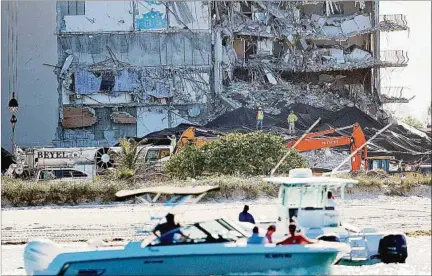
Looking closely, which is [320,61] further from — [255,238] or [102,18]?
[255,238]

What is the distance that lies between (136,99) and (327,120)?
9.36 m

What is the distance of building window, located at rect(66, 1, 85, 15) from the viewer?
4403 centimetres

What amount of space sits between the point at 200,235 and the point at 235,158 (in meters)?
20.3

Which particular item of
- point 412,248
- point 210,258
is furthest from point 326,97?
point 210,258

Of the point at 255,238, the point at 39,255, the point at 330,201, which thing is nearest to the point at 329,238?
the point at 330,201

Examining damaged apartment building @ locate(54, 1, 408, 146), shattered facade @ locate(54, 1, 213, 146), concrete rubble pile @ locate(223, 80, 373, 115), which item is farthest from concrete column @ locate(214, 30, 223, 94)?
concrete rubble pile @ locate(223, 80, 373, 115)

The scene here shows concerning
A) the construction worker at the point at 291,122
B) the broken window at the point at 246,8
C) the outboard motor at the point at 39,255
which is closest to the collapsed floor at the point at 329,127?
the construction worker at the point at 291,122

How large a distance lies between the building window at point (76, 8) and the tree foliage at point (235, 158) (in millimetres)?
11591

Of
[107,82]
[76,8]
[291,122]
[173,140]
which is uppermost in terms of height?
[76,8]

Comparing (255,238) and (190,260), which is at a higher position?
(255,238)

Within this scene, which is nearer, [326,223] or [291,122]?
[326,223]

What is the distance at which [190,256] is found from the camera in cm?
1407

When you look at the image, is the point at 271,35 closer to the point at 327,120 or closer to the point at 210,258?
the point at 327,120

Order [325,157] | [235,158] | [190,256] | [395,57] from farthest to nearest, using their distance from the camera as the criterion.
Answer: [395,57] → [325,157] → [235,158] → [190,256]
